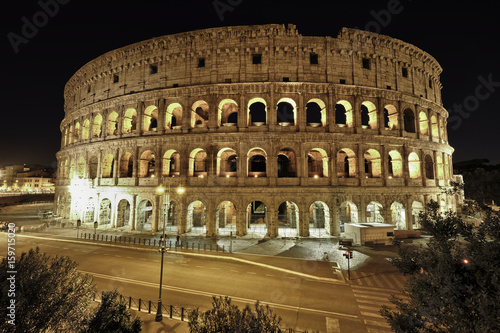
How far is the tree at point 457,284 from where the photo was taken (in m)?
4.23

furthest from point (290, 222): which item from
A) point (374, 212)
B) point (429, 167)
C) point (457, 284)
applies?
point (457, 284)

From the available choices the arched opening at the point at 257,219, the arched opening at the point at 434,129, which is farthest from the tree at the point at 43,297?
the arched opening at the point at 434,129

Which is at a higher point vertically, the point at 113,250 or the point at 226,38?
the point at 226,38

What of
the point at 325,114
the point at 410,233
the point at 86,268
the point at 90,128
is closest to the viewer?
the point at 86,268

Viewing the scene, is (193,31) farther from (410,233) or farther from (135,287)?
(410,233)

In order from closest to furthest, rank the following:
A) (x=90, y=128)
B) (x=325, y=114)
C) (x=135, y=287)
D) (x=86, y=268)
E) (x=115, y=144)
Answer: (x=135, y=287) < (x=86, y=268) < (x=325, y=114) < (x=115, y=144) < (x=90, y=128)

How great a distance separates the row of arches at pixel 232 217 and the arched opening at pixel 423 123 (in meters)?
9.40

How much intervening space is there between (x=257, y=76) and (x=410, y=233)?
23377mm

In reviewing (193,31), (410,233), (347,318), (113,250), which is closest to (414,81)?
(410,233)

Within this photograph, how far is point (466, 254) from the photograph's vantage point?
Answer: 499 cm

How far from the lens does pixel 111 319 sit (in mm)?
5801

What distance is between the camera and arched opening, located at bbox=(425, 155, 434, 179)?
27406mm

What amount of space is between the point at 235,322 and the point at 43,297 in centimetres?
537

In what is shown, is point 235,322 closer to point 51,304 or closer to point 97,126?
point 51,304
